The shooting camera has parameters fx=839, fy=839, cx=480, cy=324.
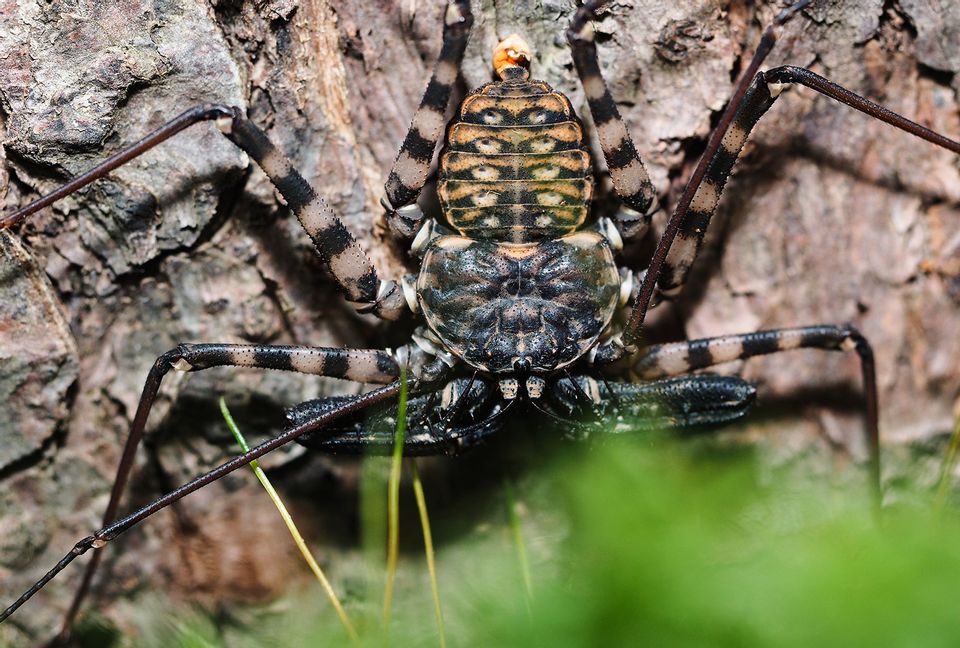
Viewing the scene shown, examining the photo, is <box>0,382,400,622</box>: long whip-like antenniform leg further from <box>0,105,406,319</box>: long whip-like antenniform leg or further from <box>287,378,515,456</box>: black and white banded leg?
<box>0,105,406,319</box>: long whip-like antenniform leg

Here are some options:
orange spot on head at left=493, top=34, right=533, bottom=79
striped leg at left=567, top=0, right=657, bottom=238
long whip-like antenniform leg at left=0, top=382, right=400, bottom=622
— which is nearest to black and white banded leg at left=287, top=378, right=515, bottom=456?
long whip-like antenniform leg at left=0, top=382, right=400, bottom=622

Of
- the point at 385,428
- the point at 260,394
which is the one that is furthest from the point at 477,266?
the point at 260,394

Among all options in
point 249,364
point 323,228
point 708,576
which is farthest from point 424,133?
point 708,576

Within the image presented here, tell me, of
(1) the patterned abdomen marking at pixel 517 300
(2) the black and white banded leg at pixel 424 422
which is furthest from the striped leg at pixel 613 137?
(2) the black and white banded leg at pixel 424 422

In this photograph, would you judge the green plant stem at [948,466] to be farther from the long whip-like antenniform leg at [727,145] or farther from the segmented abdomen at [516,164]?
the segmented abdomen at [516,164]

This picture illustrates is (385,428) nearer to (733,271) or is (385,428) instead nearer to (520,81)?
(520,81)
